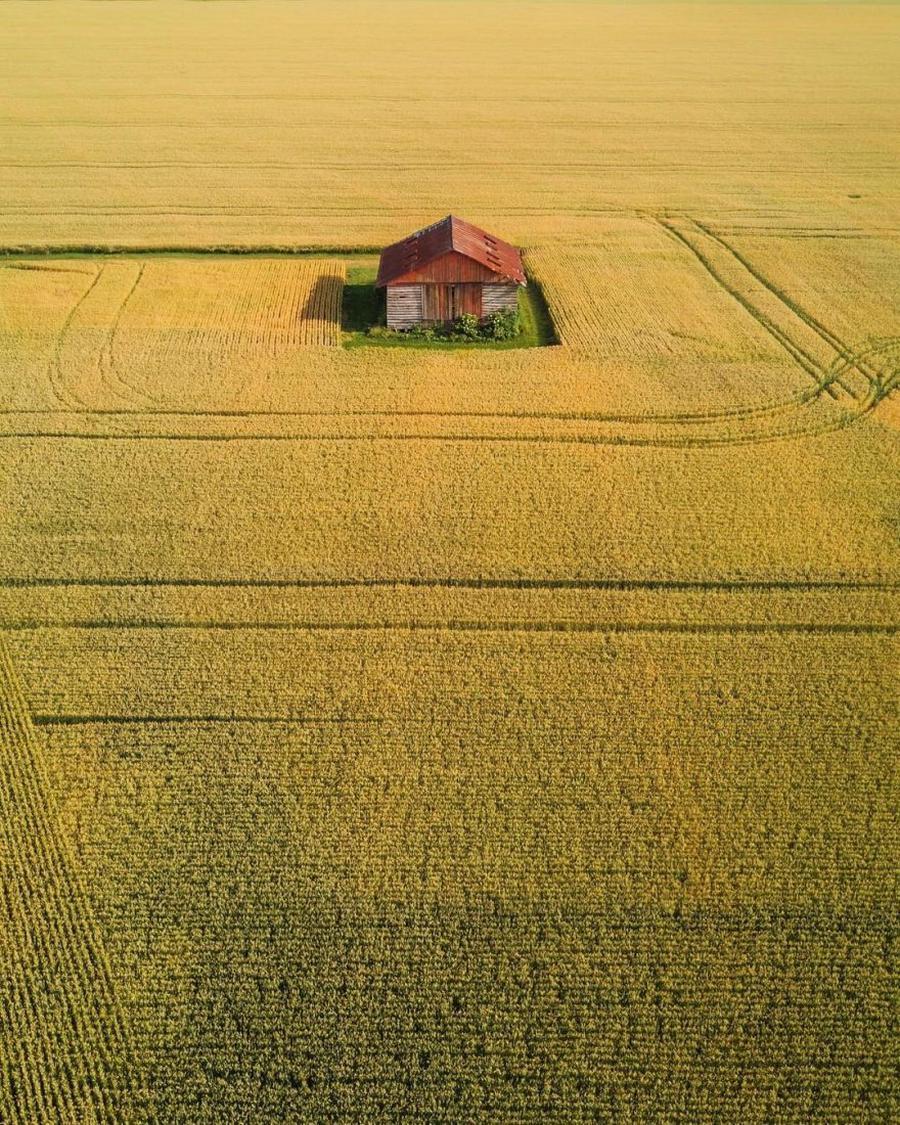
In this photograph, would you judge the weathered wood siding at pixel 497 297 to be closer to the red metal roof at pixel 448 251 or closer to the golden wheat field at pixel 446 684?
the red metal roof at pixel 448 251

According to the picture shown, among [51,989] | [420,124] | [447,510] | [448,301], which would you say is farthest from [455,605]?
[420,124]

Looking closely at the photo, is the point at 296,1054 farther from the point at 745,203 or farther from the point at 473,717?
the point at 745,203

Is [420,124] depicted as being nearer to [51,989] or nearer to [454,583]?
[454,583]

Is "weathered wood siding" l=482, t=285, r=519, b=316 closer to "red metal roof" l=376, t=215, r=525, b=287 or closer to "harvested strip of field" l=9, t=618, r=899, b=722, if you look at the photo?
"red metal roof" l=376, t=215, r=525, b=287

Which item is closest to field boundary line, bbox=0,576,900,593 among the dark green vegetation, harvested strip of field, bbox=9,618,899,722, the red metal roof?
harvested strip of field, bbox=9,618,899,722

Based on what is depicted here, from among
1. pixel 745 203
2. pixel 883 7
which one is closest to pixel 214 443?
pixel 745 203

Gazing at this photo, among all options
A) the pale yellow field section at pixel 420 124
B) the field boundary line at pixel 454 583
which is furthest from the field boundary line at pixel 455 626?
the pale yellow field section at pixel 420 124
